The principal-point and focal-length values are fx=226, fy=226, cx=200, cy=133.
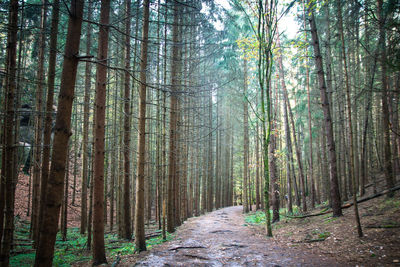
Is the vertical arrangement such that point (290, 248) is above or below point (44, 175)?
below

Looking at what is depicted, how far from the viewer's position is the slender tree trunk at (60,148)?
275 centimetres

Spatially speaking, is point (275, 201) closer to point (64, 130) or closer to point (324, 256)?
point (324, 256)

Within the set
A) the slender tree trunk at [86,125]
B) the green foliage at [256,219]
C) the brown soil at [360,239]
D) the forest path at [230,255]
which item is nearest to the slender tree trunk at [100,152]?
the forest path at [230,255]

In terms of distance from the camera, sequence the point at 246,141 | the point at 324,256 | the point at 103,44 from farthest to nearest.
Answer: the point at 246,141 → the point at 103,44 → the point at 324,256

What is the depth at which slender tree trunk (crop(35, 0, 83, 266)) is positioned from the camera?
2.75 meters

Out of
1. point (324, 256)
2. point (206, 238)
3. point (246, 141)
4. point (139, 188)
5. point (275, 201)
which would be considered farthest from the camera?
point (246, 141)

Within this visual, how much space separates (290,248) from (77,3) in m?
6.72

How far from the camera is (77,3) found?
2992 millimetres

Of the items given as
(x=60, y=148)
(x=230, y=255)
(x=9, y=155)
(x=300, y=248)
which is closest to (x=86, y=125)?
(x=9, y=155)

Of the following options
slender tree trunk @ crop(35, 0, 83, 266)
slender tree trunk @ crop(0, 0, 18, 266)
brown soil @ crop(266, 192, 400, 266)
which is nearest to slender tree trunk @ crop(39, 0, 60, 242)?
slender tree trunk @ crop(0, 0, 18, 266)

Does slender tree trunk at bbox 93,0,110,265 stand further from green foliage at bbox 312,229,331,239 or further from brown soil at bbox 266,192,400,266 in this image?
green foliage at bbox 312,229,331,239

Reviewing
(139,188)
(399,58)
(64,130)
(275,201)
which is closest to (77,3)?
(64,130)

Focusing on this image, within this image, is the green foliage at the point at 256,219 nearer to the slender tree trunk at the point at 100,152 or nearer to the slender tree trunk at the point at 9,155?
the slender tree trunk at the point at 100,152

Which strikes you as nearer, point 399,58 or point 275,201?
point 399,58
